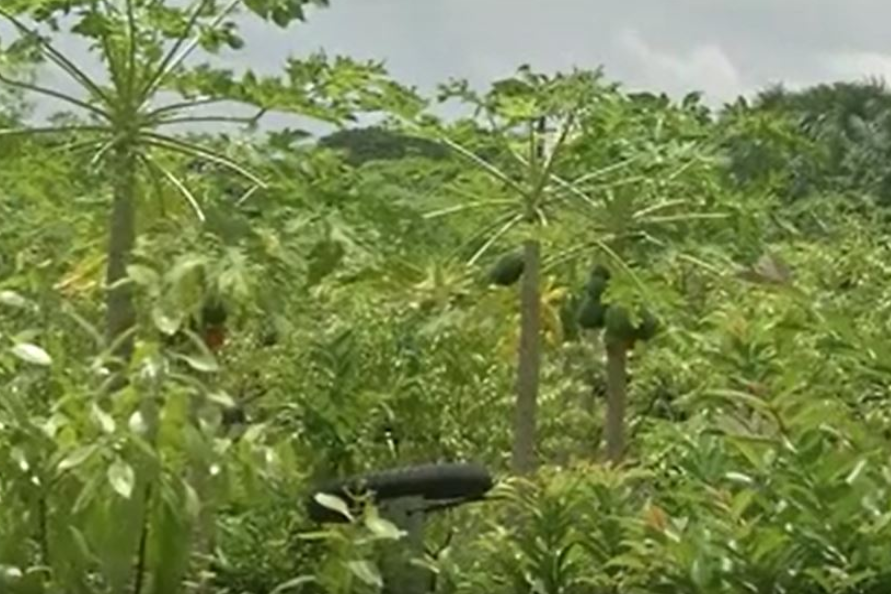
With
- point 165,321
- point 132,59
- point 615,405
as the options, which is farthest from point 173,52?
point 615,405

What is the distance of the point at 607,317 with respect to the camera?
3859mm

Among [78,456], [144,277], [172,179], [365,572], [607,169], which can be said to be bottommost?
[365,572]

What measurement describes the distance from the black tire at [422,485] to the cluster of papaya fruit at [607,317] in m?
0.87

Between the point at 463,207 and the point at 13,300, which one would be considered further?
the point at 463,207

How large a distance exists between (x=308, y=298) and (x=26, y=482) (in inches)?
41.4

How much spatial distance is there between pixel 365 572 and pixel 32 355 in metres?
0.49

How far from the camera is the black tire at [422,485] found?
2.73 m

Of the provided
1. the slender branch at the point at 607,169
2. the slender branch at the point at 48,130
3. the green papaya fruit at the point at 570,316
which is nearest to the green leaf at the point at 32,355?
the slender branch at the point at 48,130

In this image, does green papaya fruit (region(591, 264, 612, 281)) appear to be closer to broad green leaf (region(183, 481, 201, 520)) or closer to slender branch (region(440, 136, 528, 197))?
slender branch (region(440, 136, 528, 197))

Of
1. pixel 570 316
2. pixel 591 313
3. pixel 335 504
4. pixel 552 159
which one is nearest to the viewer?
pixel 335 504

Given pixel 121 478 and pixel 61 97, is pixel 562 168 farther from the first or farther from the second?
pixel 121 478

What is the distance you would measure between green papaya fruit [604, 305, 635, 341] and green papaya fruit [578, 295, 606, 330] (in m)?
0.03

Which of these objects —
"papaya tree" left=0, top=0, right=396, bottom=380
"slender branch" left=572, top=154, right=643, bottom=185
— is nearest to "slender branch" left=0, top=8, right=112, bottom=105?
"papaya tree" left=0, top=0, right=396, bottom=380

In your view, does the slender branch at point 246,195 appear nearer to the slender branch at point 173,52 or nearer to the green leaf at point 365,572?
the slender branch at point 173,52
